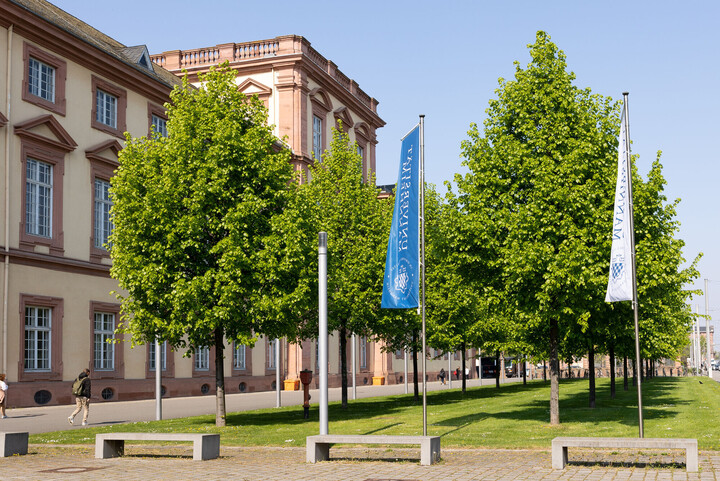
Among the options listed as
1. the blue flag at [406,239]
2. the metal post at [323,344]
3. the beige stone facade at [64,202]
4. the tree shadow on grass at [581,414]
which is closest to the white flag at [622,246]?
the blue flag at [406,239]

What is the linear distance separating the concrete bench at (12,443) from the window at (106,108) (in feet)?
75.3

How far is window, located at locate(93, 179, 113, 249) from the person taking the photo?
36.3m

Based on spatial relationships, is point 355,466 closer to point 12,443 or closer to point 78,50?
point 12,443

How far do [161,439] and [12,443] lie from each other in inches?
124

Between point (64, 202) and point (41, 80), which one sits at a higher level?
point (41, 80)

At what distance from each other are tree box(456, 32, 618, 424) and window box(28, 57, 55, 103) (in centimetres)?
1877

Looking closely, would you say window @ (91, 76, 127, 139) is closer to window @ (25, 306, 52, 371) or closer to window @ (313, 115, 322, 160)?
window @ (25, 306, 52, 371)

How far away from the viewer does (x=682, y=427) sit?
20.3 metres

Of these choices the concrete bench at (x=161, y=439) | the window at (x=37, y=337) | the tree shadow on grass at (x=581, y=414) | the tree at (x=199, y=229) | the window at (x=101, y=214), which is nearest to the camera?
the concrete bench at (x=161, y=439)

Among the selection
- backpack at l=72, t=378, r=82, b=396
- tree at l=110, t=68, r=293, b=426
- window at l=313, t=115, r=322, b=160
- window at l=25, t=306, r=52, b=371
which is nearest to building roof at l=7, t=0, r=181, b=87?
window at l=25, t=306, r=52, b=371

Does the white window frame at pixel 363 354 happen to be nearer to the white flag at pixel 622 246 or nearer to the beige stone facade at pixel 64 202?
the beige stone facade at pixel 64 202

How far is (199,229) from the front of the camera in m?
21.2

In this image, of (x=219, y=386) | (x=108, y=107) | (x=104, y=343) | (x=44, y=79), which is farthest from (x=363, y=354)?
(x=219, y=386)

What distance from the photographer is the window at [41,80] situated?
32.7 metres
